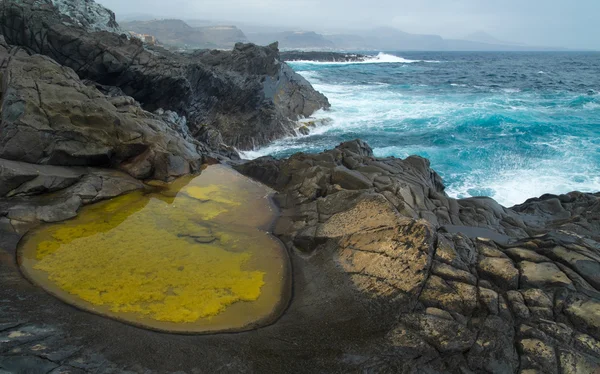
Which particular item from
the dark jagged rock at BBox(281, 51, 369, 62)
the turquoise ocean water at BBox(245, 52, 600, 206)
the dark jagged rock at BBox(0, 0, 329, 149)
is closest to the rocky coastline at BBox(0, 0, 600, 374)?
the turquoise ocean water at BBox(245, 52, 600, 206)

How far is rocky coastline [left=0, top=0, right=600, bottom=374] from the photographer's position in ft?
16.8

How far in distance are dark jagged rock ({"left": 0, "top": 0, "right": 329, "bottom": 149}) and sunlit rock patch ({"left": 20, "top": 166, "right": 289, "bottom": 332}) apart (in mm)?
11200

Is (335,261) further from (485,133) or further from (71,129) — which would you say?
(485,133)

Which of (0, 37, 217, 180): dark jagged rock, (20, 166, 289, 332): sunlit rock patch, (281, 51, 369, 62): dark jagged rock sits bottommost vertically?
(20, 166, 289, 332): sunlit rock patch

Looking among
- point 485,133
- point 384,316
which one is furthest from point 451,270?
point 485,133

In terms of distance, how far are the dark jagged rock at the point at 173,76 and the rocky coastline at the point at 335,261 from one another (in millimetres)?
6930

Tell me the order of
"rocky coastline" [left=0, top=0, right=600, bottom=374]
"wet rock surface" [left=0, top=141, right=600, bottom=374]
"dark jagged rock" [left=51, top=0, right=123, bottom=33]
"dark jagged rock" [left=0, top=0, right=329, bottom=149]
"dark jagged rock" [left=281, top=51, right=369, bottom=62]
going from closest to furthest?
1. "wet rock surface" [left=0, top=141, right=600, bottom=374]
2. "rocky coastline" [left=0, top=0, right=600, bottom=374]
3. "dark jagged rock" [left=0, top=0, right=329, bottom=149]
4. "dark jagged rock" [left=51, top=0, right=123, bottom=33]
5. "dark jagged rock" [left=281, top=51, right=369, bottom=62]

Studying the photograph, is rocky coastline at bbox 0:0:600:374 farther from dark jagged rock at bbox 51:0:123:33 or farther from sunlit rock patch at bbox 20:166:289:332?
dark jagged rock at bbox 51:0:123:33

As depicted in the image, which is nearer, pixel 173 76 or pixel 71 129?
pixel 71 129

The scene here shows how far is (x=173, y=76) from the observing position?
67.9ft

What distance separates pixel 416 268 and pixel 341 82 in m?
46.6

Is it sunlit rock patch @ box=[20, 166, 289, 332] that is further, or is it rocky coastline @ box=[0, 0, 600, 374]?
sunlit rock patch @ box=[20, 166, 289, 332]

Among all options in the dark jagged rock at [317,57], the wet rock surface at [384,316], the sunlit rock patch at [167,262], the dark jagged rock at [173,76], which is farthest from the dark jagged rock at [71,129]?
the dark jagged rock at [317,57]

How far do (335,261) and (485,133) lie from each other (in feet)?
68.8
